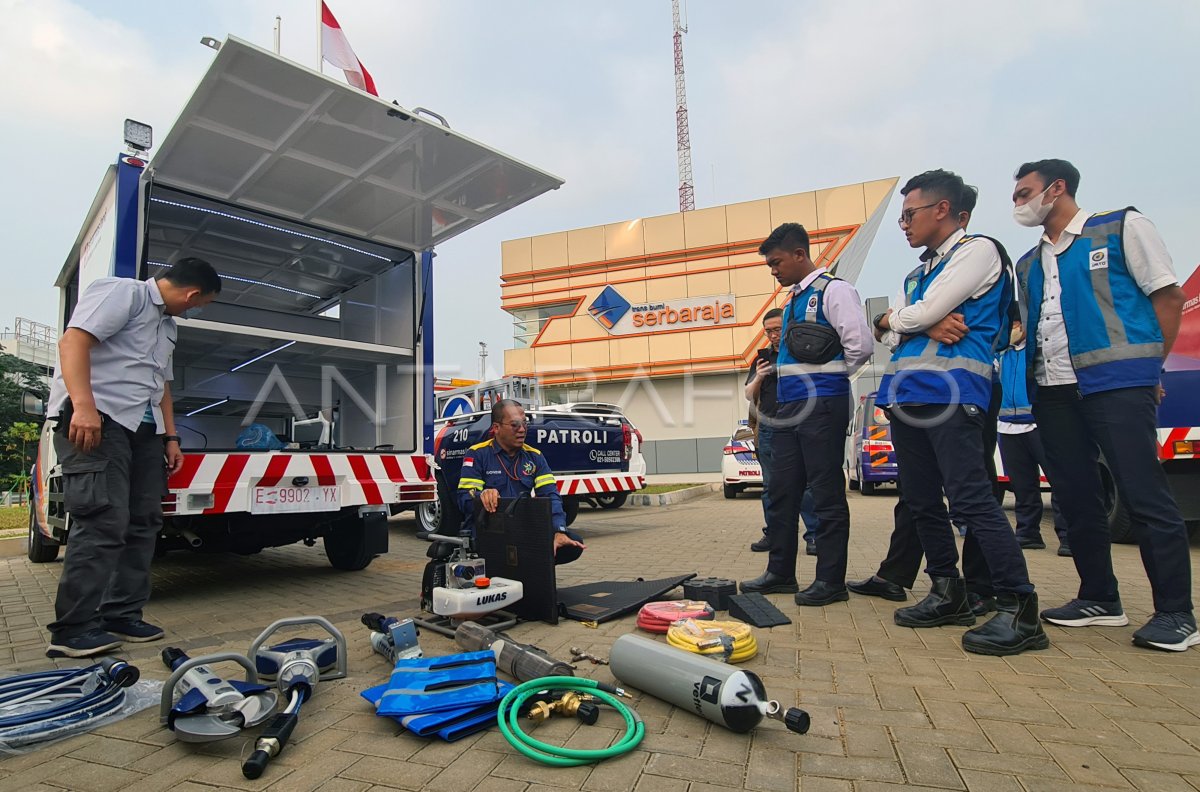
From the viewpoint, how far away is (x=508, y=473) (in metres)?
3.73

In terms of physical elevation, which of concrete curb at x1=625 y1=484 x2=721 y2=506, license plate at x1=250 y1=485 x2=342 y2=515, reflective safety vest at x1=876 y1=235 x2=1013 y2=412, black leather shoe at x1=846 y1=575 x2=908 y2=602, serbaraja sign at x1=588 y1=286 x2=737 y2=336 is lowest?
concrete curb at x1=625 y1=484 x2=721 y2=506

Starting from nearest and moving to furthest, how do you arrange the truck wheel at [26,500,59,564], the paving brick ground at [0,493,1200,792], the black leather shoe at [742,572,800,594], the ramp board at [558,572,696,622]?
the paving brick ground at [0,493,1200,792]
the ramp board at [558,572,696,622]
the black leather shoe at [742,572,800,594]
the truck wheel at [26,500,59,564]

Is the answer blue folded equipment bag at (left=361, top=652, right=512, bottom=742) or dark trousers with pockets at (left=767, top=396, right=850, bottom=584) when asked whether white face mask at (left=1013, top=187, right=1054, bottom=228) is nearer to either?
dark trousers with pockets at (left=767, top=396, right=850, bottom=584)

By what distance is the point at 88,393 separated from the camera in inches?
117

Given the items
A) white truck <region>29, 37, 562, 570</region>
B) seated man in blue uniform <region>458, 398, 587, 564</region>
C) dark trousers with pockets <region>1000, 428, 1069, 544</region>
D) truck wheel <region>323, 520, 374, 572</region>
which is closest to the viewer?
seated man in blue uniform <region>458, 398, 587, 564</region>

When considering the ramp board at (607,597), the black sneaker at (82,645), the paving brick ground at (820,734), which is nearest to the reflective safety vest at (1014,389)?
the paving brick ground at (820,734)

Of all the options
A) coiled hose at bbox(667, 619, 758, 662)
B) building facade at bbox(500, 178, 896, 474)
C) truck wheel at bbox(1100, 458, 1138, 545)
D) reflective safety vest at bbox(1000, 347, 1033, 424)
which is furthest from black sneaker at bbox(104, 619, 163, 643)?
building facade at bbox(500, 178, 896, 474)

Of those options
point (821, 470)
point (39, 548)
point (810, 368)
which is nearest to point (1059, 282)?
point (810, 368)

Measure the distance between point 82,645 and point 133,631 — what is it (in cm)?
32

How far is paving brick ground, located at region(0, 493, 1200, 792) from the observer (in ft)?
5.40

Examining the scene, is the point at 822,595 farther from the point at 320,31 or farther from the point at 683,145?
the point at 683,145

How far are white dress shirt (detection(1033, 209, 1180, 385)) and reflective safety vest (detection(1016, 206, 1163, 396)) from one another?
26 millimetres

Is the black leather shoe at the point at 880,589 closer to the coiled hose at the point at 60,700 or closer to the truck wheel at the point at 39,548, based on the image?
the coiled hose at the point at 60,700

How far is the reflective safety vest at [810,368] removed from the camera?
3527 millimetres
